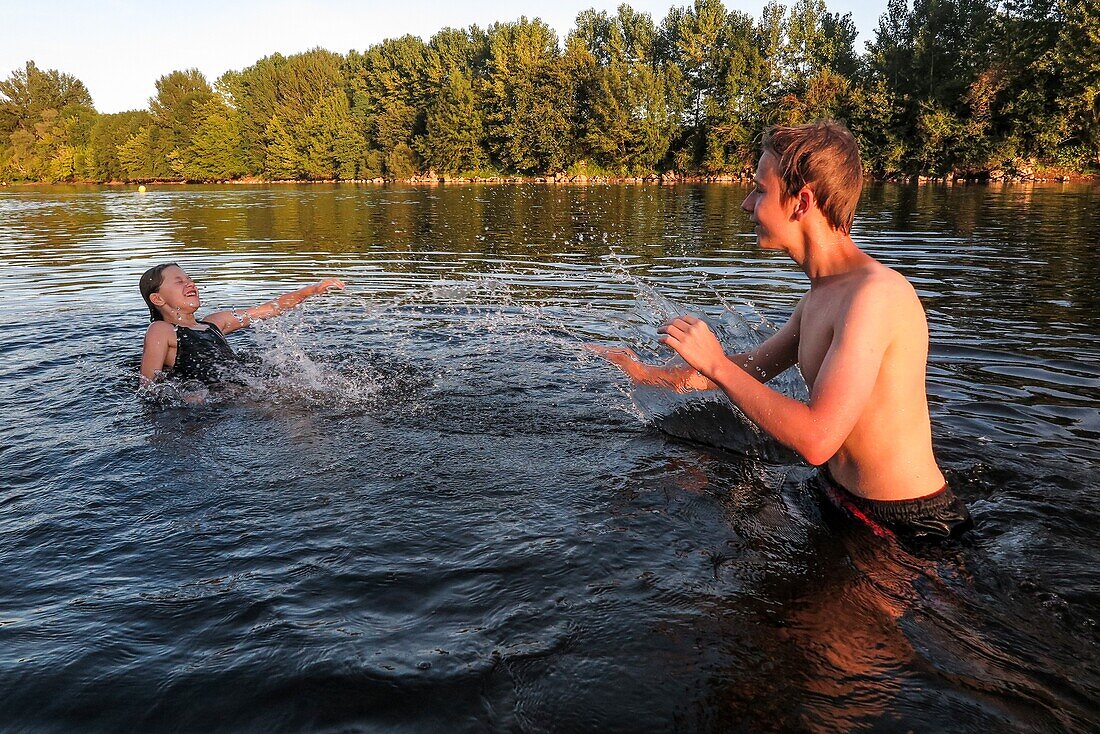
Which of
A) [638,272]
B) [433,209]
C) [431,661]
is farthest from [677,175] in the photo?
[431,661]

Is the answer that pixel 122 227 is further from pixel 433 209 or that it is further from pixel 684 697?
pixel 684 697

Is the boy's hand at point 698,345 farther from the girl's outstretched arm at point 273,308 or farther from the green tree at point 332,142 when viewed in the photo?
the green tree at point 332,142

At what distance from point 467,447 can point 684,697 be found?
9.43 feet

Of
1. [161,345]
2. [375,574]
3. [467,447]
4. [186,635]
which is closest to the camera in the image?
[186,635]

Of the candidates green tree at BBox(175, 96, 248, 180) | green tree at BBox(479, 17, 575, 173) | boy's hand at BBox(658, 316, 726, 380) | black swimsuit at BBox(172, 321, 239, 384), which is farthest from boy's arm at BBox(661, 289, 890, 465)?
green tree at BBox(175, 96, 248, 180)

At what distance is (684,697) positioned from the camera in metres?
2.60

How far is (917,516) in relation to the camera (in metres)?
3.42

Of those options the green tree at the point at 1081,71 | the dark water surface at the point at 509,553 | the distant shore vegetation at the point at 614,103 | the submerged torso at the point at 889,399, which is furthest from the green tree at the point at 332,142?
the submerged torso at the point at 889,399

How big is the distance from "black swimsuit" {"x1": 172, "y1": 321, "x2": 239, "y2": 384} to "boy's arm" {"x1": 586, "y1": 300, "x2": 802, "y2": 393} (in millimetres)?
4306

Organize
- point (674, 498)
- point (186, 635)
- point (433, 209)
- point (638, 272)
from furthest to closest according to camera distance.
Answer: point (433, 209) → point (638, 272) → point (674, 498) → point (186, 635)

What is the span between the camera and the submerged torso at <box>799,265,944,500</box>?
3.04m

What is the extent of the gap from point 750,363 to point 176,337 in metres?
5.63

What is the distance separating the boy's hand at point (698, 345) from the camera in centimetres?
295

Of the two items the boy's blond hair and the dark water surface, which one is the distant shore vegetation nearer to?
the dark water surface
